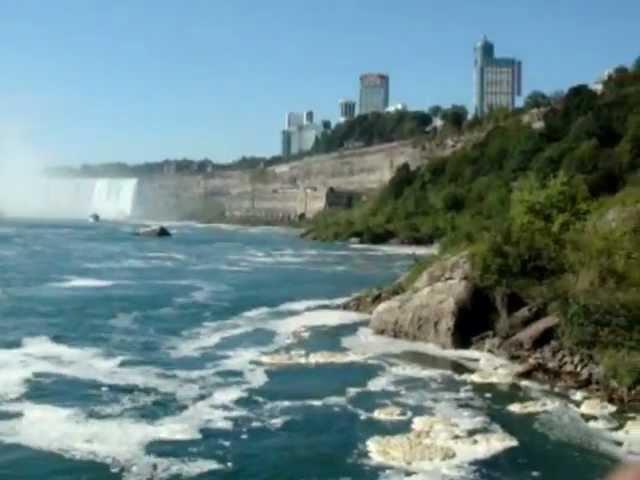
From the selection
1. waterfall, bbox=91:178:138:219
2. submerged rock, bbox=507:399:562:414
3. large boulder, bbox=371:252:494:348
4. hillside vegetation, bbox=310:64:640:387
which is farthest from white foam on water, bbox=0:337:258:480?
waterfall, bbox=91:178:138:219

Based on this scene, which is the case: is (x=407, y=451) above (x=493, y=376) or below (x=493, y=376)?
below

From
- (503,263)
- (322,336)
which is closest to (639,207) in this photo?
(503,263)

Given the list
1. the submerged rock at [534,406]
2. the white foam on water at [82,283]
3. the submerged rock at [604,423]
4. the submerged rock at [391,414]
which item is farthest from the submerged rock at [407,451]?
the white foam on water at [82,283]

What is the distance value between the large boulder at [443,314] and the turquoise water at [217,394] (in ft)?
2.58

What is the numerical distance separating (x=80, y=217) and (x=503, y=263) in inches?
4589

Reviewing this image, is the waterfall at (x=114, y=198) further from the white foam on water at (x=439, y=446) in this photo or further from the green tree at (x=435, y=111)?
the white foam on water at (x=439, y=446)

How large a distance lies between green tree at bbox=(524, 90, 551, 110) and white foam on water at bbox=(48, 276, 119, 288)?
201 ft

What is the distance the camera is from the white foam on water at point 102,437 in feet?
41.4

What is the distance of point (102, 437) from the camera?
13.9 m

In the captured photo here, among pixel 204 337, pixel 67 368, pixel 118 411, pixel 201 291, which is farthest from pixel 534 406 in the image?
pixel 201 291

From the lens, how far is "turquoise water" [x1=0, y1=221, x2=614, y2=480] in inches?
506

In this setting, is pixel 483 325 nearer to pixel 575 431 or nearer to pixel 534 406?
pixel 534 406

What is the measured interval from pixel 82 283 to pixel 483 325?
59.1ft

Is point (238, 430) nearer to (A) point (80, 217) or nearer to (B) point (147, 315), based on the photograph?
(B) point (147, 315)
